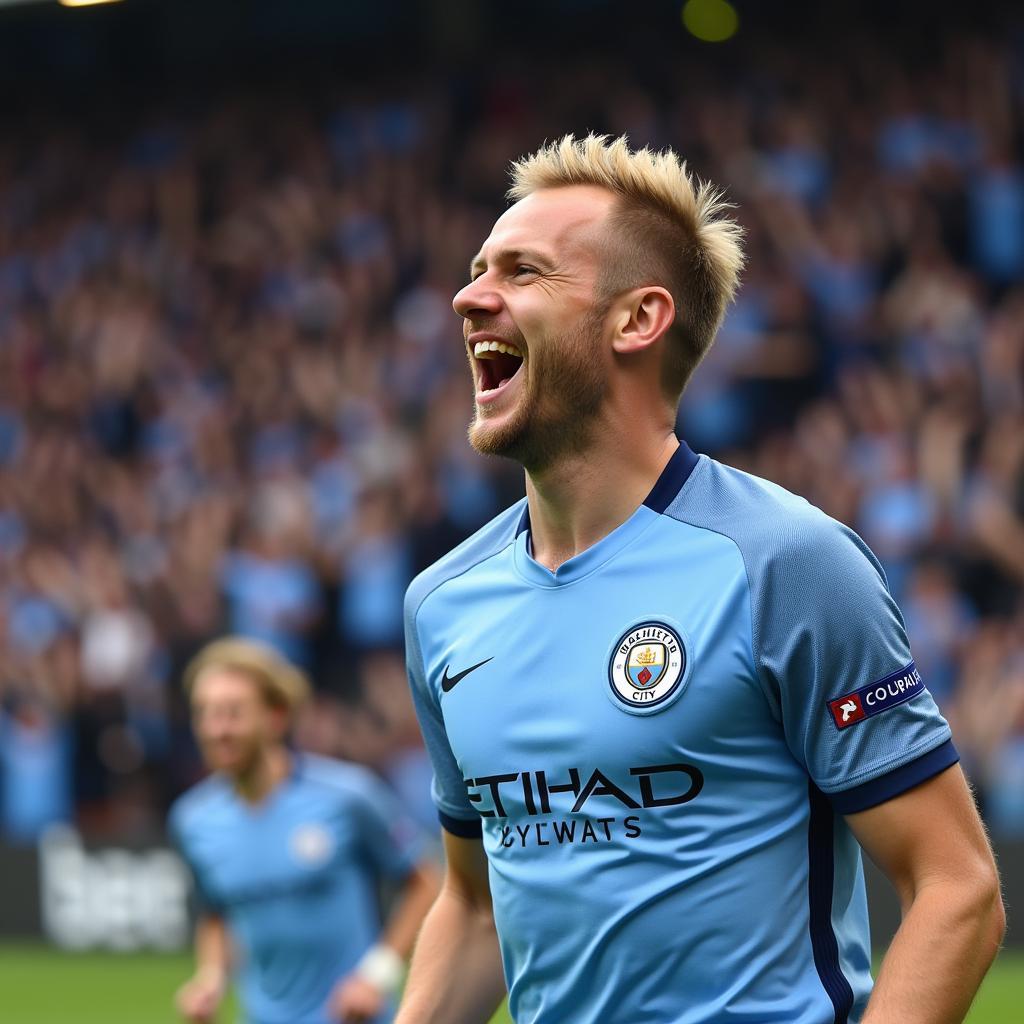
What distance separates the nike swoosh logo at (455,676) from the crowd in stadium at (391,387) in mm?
9707

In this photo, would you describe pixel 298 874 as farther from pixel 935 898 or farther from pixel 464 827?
pixel 935 898

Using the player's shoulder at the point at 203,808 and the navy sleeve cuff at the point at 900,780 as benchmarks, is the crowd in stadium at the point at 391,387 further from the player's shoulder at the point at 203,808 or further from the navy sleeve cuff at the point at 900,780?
the navy sleeve cuff at the point at 900,780

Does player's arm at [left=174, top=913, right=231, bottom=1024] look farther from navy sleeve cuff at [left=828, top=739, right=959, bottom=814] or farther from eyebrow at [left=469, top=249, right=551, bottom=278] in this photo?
navy sleeve cuff at [left=828, top=739, right=959, bottom=814]

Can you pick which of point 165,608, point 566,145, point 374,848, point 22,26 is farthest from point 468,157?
point 566,145

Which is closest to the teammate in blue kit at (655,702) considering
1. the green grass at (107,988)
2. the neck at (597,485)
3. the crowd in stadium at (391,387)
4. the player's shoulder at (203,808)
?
the neck at (597,485)

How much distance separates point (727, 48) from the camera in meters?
18.8

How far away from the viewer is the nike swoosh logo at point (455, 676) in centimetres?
327

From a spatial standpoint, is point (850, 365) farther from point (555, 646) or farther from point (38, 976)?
point (555, 646)

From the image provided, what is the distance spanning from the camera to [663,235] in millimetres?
3291

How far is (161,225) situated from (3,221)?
231cm

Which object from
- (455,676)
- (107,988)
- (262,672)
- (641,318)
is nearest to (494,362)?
(641,318)

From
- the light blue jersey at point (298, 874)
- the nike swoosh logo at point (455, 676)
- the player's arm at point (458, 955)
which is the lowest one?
the light blue jersey at point (298, 874)

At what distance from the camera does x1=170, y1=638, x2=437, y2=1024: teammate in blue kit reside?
7309 millimetres

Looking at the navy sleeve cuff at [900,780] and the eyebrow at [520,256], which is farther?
the eyebrow at [520,256]
